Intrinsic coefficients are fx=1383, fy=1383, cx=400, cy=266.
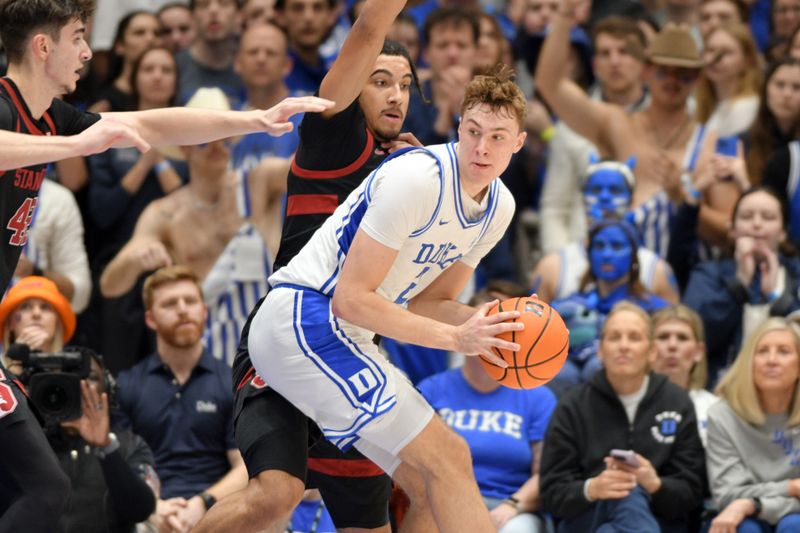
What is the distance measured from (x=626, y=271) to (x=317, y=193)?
348 cm

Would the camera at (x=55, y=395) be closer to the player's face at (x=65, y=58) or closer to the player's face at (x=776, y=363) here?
the player's face at (x=65, y=58)

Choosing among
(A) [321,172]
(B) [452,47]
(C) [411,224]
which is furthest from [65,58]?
(B) [452,47]

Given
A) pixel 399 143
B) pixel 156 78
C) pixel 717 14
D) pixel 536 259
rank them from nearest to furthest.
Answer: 1. pixel 399 143
2. pixel 156 78
3. pixel 536 259
4. pixel 717 14

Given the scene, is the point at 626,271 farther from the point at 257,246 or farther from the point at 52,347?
the point at 52,347

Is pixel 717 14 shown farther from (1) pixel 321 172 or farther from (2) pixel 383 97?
(1) pixel 321 172

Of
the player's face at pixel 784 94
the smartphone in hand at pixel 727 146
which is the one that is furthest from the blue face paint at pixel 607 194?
the player's face at pixel 784 94

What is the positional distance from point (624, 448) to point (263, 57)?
14.3 ft

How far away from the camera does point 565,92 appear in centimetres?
1032

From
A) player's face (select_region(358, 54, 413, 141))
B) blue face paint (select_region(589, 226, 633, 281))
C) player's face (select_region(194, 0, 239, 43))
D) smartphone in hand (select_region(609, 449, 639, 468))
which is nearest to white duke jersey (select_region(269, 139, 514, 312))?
player's face (select_region(358, 54, 413, 141))

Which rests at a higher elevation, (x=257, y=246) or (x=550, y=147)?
(x=550, y=147)

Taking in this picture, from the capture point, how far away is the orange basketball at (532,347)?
5.54m

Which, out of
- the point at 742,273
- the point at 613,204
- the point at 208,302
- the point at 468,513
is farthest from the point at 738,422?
the point at 208,302

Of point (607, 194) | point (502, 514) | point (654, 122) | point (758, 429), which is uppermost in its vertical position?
point (654, 122)

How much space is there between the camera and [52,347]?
8.45 meters
